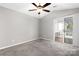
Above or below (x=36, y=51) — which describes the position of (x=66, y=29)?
above

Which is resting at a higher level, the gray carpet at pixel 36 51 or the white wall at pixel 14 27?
the white wall at pixel 14 27

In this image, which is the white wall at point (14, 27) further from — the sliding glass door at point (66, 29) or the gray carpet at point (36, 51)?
the sliding glass door at point (66, 29)

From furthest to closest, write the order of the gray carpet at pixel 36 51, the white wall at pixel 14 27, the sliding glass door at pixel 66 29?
1. the sliding glass door at pixel 66 29
2. the white wall at pixel 14 27
3. the gray carpet at pixel 36 51

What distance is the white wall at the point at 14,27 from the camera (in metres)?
2.72

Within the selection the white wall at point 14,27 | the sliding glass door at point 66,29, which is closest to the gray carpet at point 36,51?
the white wall at point 14,27

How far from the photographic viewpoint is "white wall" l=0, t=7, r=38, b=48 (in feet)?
8.93


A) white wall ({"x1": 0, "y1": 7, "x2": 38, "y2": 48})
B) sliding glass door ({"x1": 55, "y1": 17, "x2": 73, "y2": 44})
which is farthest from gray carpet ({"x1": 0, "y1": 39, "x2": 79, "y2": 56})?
sliding glass door ({"x1": 55, "y1": 17, "x2": 73, "y2": 44})

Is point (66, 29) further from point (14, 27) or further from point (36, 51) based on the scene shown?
point (14, 27)

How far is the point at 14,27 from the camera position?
3191 mm

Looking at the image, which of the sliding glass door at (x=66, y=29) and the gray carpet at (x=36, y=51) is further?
the sliding glass door at (x=66, y=29)

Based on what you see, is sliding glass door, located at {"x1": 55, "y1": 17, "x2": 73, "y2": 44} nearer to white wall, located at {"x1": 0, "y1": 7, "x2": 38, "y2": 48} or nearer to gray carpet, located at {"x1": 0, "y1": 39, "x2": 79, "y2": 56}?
gray carpet, located at {"x1": 0, "y1": 39, "x2": 79, "y2": 56}

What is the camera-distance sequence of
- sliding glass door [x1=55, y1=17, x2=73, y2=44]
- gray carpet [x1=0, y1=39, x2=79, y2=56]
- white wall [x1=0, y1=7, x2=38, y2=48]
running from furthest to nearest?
sliding glass door [x1=55, y1=17, x2=73, y2=44], white wall [x1=0, y1=7, x2=38, y2=48], gray carpet [x1=0, y1=39, x2=79, y2=56]

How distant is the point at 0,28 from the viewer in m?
2.66

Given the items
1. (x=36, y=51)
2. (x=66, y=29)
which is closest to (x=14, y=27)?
(x=36, y=51)
